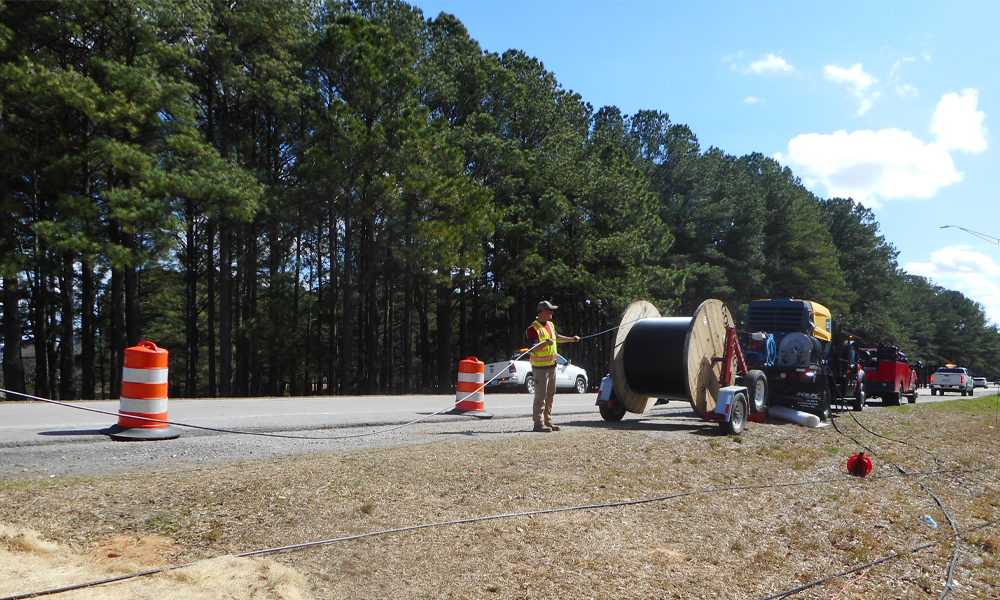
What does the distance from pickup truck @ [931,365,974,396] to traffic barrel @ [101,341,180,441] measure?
1992 inches

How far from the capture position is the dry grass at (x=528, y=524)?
455 cm

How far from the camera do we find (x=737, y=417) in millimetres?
11609

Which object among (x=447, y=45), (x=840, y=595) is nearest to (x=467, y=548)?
(x=840, y=595)

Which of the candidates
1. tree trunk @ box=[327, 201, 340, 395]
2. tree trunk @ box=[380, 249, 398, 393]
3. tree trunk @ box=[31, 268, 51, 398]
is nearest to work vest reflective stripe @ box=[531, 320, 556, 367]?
tree trunk @ box=[380, 249, 398, 393]

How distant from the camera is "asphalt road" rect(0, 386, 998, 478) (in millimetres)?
7539

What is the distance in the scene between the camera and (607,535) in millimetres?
5371

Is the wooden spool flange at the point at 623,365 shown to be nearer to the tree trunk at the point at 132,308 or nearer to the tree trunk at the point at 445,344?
the tree trunk at the point at 132,308

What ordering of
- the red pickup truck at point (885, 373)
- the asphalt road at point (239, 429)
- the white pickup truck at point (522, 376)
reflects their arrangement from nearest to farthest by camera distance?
the asphalt road at point (239, 429)
the red pickup truck at point (885, 373)
the white pickup truck at point (522, 376)

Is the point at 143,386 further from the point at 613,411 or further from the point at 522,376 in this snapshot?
the point at 522,376

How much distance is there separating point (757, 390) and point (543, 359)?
488cm

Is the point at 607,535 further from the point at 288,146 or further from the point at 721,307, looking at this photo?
the point at 288,146

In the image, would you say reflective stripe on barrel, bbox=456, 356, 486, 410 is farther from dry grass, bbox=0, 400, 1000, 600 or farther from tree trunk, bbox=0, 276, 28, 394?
tree trunk, bbox=0, 276, 28, 394

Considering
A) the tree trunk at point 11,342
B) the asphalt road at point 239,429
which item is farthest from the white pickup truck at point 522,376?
the tree trunk at point 11,342

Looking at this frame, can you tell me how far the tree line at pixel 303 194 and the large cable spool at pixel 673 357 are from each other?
→ 53.9 feet
